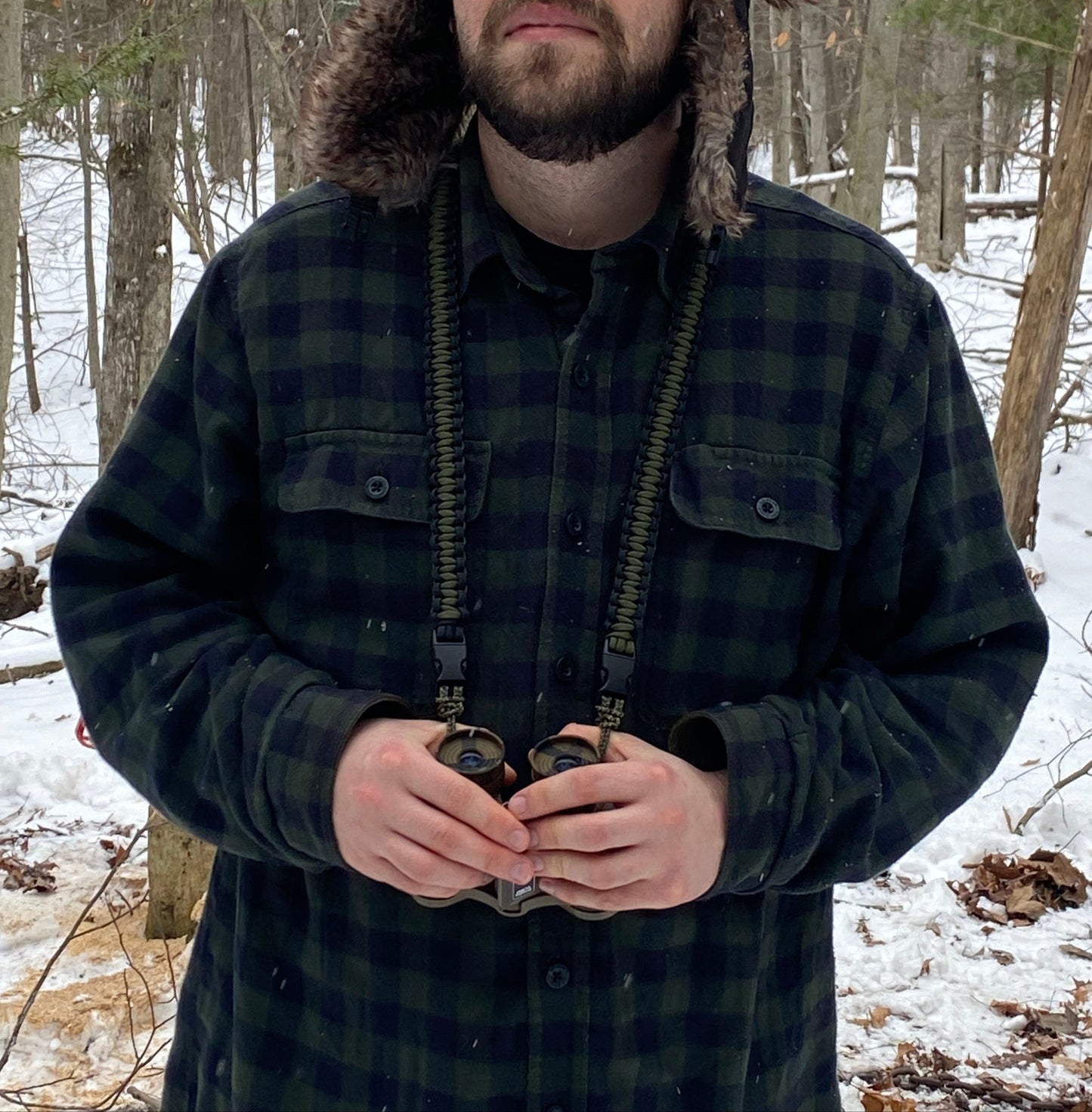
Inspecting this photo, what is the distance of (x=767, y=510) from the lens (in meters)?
1.46

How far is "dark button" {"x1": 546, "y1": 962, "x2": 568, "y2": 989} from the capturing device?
Answer: 142 centimetres

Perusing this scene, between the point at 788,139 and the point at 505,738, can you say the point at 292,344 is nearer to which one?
the point at 505,738

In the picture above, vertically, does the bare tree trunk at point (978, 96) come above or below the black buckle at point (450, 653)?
above

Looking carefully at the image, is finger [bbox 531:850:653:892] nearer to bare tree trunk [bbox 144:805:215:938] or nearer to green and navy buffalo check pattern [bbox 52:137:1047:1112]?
green and navy buffalo check pattern [bbox 52:137:1047:1112]

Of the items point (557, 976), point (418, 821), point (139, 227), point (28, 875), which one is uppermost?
point (139, 227)

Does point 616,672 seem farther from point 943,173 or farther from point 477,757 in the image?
point 943,173

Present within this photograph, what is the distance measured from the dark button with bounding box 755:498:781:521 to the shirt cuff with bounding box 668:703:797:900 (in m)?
0.26

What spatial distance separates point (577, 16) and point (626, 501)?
63 cm

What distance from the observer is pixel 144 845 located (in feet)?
16.6

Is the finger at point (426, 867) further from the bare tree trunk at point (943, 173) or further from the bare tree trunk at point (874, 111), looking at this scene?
the bare tree trunk at point (943, 173)

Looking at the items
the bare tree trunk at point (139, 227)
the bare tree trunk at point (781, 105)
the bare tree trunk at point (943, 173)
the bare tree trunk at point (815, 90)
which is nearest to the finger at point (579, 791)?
the bare tree trunk at point (139, 227)

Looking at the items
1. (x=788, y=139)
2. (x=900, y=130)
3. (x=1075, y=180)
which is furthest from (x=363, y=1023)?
(x=900, y=130)

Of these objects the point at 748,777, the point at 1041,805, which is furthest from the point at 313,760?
the point at 1041,805

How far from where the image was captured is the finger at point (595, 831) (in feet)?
3.88
